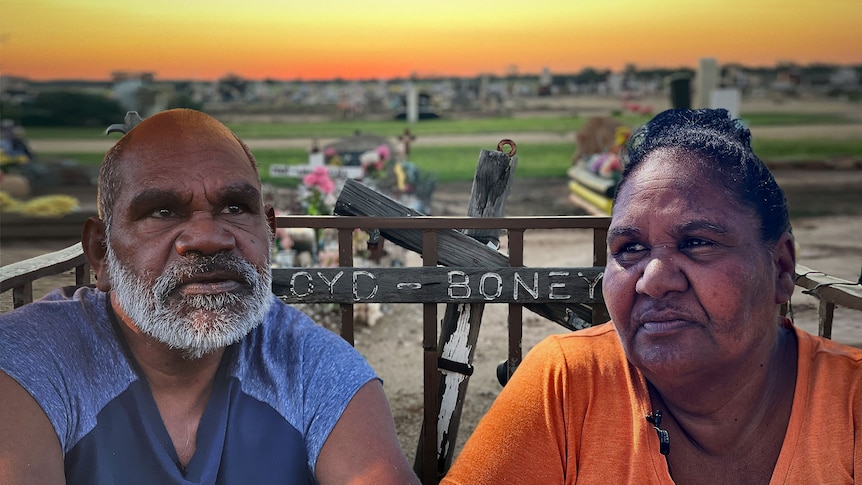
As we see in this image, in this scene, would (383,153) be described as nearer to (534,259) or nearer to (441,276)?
(534,259)

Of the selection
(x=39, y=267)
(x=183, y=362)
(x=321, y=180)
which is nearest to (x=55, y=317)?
(x=183, y=362)

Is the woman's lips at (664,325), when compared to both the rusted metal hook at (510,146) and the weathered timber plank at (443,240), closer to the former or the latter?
the weathered timber plank at (443,240)

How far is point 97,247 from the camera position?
2084 millimetres

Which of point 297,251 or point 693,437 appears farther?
point 297,251

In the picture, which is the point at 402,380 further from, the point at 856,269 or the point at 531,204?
the point at 531,204

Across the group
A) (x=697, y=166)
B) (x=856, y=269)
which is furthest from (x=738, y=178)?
(x=856, y=269)

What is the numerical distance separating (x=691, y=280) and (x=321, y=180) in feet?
19.8

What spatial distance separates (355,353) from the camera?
6.86 feet

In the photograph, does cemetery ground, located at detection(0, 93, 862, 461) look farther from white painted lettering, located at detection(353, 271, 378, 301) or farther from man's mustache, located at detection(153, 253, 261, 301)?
white painted lettering, located at detection(353, 271, 378, 301)

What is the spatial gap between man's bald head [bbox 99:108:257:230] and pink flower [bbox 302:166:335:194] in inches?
212

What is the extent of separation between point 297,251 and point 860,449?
7.17m

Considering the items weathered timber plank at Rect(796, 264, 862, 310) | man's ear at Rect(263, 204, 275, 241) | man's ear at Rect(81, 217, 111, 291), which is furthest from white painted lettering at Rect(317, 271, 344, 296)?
weathered timber plank at Rect(796, 264, 862, 310)

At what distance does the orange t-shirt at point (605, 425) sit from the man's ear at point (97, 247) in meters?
1.02

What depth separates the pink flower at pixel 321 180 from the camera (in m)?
7.44
